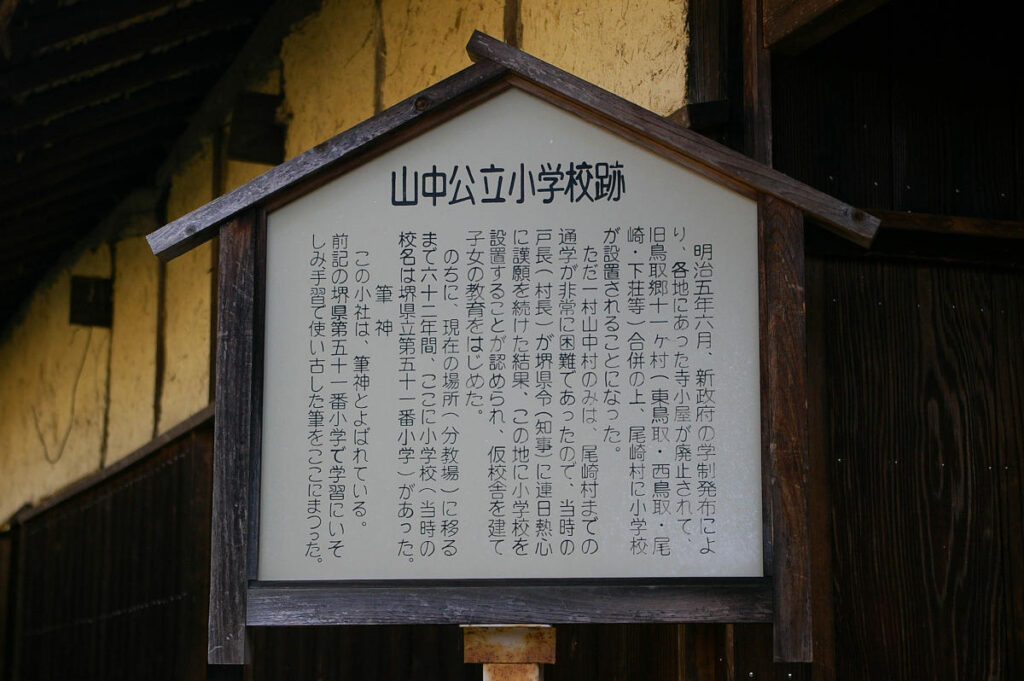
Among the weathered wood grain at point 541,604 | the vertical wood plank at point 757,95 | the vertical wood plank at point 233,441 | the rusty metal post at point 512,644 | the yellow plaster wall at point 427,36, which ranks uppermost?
the yellow plaster wall at point 427,36

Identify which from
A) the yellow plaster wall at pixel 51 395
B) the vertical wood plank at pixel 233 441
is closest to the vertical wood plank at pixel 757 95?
the vertical wood plank at pixel 233 441

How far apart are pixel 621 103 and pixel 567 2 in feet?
5.62

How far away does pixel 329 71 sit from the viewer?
643cm

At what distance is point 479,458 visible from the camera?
2.99m

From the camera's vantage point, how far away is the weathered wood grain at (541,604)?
2.88 m

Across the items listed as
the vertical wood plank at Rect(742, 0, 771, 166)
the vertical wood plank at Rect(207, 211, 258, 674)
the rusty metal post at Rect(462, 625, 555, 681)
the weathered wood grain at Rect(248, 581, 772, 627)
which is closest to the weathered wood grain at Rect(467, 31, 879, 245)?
the vertical wood plank at Rect(742, 0, 771, 166)

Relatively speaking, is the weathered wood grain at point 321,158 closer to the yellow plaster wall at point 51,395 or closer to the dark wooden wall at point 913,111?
the dark wooden wall at point 913,111

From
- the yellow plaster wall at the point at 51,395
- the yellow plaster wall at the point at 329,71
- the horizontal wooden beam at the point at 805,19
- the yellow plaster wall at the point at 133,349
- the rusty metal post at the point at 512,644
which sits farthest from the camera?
the yellow plaster wall at the point at 51,395

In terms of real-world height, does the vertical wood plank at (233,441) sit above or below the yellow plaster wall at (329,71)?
below

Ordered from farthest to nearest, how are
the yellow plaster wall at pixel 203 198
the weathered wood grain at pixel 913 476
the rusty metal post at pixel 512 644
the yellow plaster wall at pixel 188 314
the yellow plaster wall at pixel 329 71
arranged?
1. the yellow plaster wall at pixel 188 314
2. the yellow plaster wall at pixel 329 71
3. the yellow plaster wall at pixel 203 198
4. the weathered wood grain at pixel 913 476
5. the rusty metal post at pixel 512 644

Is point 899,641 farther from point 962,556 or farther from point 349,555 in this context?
point 349,555

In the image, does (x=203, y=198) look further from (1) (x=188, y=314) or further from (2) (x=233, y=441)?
(2) (x=233, y=441)

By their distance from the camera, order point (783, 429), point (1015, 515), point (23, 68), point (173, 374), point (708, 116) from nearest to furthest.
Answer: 1. point (783, 429)
2. point (708, 116)
3. point (1015, 515)
4. point (23, 68)
5. point (173, 374)

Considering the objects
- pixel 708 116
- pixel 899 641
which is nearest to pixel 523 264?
pixel 708 116
